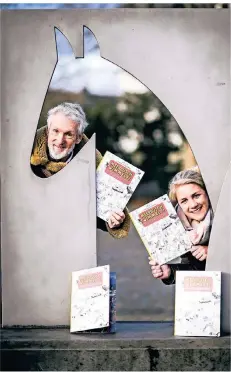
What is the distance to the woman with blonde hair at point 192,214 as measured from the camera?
5469mm

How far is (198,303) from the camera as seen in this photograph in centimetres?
532

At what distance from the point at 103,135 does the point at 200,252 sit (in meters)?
1.04

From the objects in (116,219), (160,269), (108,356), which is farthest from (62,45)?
(108,356)

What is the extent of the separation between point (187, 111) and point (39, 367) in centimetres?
194

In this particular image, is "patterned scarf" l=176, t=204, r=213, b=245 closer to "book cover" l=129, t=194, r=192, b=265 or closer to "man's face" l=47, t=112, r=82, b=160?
"book cover" l=129, t=194, r=192, b=265

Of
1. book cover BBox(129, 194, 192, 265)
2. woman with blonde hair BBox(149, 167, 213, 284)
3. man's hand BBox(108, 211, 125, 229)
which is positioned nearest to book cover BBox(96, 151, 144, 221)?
man's hand BBox(108, 211, 125, 229)

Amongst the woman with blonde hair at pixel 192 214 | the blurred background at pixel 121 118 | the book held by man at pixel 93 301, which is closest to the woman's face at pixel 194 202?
the woman with blonde hair at pixel 192 214

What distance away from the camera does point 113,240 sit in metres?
5.52

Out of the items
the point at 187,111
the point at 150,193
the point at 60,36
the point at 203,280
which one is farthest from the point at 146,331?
the point at 60,36

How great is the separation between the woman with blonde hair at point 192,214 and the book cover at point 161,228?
0.13 ft

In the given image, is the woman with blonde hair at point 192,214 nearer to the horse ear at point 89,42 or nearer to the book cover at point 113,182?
the book cover at point 113,182

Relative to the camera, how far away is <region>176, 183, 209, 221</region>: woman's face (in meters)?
5.48

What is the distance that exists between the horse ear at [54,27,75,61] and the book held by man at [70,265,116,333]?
146cm

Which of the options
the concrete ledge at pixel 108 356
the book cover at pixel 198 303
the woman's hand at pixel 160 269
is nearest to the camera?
the concrete ledge at pixel 108 356
